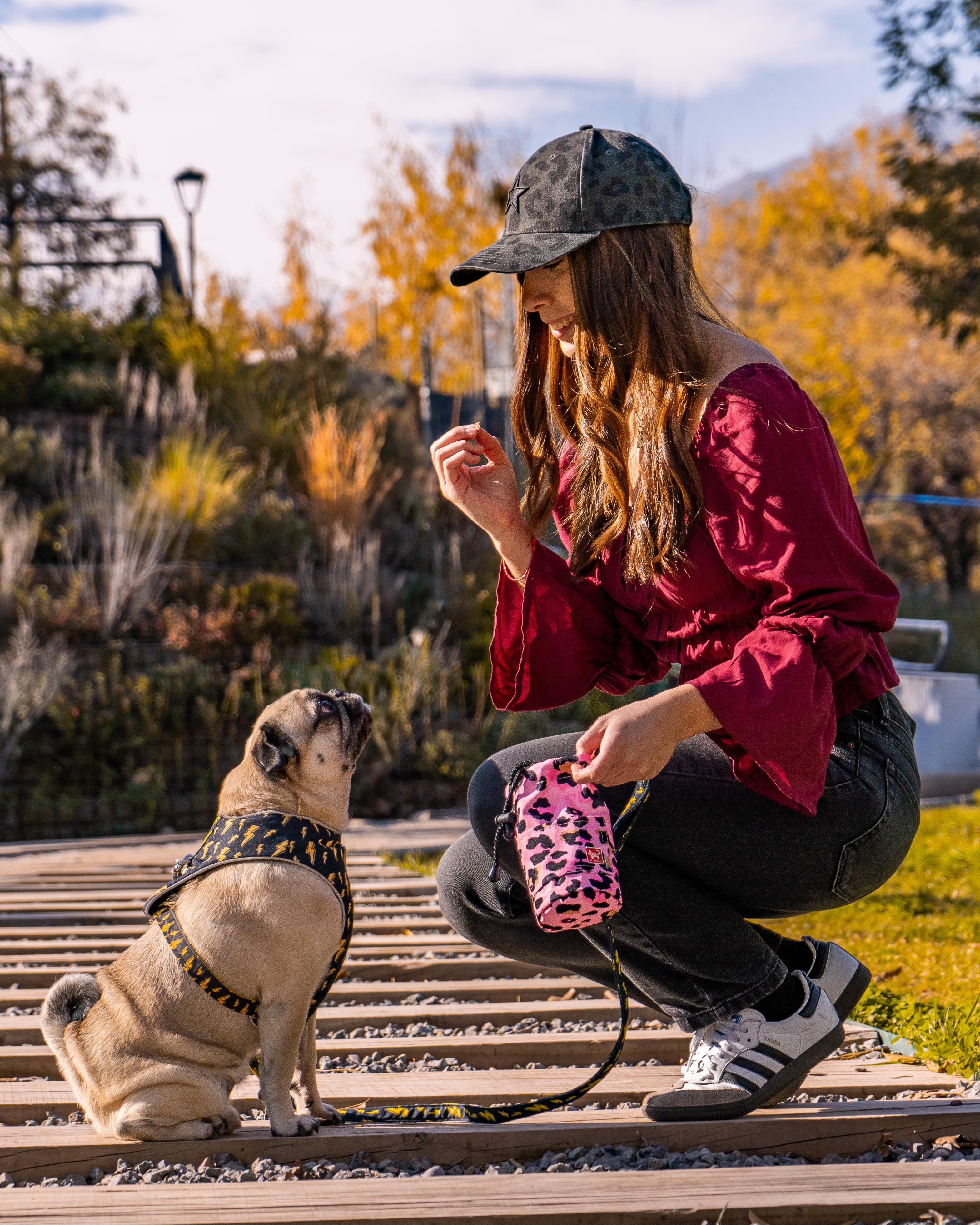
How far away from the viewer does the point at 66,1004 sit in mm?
2135

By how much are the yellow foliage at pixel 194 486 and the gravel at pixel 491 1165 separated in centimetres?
826

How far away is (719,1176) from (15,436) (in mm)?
10276

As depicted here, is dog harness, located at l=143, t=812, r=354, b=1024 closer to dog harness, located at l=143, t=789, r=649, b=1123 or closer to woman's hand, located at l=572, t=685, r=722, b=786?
dog harness, located at l=143, t=789, r=649, b=1123

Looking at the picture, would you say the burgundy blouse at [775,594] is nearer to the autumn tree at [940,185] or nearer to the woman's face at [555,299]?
the woman's face at [555,299]

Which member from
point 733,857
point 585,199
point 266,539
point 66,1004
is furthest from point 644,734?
point 266,539

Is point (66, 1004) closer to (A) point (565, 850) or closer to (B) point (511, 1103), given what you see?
(B) point (511, 1103)

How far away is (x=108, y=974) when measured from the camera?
218 centimetres

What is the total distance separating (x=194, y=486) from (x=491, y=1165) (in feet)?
28.8

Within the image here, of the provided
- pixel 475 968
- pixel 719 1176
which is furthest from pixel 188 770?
pixel 719 1176

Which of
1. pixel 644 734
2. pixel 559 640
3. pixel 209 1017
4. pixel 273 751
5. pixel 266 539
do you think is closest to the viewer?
pixel 644 734

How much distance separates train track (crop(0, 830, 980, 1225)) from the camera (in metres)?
1.67

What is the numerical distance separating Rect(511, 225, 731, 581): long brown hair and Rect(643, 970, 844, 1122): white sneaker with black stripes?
89cm

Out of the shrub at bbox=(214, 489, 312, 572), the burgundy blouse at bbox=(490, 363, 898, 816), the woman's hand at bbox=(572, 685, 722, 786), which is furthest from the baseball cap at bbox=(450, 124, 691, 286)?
the shrub at bbox=(214, 489, 312, 572)

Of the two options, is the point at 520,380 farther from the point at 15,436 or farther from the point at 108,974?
the point at 15,436
